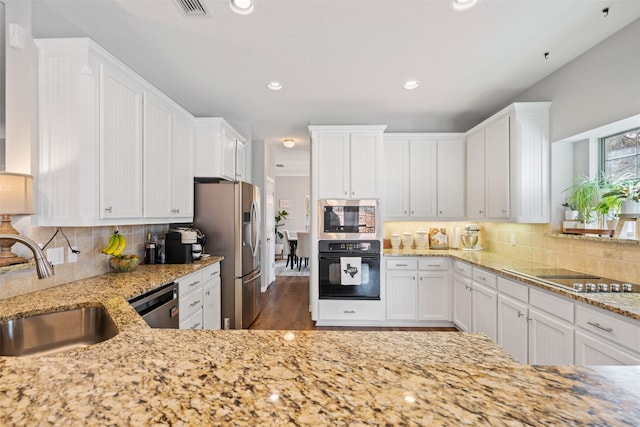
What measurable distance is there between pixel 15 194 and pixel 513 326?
3.34m

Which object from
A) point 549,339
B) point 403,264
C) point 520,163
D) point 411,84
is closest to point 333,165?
point 411,84

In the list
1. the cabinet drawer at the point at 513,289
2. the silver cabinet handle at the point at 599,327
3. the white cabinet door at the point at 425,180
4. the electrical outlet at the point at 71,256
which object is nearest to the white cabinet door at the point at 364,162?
the white cabinet door at the point at 425,180

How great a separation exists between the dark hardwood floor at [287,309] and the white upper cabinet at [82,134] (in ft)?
7.15

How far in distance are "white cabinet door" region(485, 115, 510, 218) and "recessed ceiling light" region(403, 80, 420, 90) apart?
3.12 ft

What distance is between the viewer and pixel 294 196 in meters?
9.19

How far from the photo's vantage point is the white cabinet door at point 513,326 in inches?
85.6

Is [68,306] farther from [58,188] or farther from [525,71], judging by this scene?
[525,71]

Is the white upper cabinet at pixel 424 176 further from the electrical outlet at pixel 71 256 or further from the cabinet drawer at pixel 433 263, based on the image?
the electrical outlet at pixel 71 256

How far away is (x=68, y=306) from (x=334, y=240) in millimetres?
2414

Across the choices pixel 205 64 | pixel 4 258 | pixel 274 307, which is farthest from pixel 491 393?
pixel 274 307

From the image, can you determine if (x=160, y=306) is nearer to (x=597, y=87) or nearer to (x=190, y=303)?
(x=190, y=303)

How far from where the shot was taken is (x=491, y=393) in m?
0.60

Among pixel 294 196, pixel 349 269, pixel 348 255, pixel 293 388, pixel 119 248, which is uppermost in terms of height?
pixel 294 196

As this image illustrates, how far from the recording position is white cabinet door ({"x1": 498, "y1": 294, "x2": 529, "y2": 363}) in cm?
217
